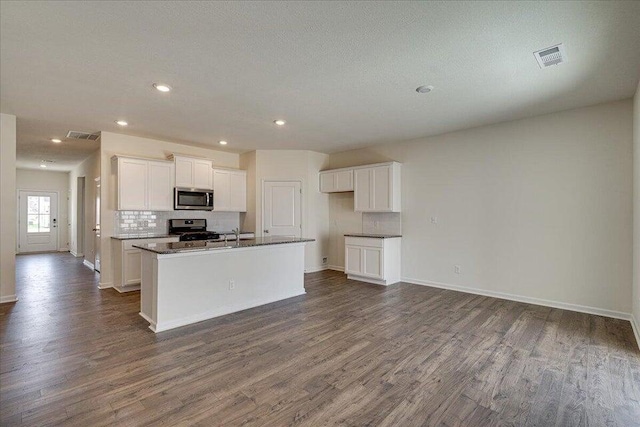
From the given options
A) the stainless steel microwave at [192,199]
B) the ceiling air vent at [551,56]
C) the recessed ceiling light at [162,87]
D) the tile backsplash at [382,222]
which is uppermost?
the recessed ceiling light at [162,87]

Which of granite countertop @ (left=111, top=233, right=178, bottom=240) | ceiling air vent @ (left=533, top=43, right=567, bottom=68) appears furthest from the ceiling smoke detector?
granite countertop @ (left=111, top=233, right=178, bottom=240)

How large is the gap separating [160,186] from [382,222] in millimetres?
4168

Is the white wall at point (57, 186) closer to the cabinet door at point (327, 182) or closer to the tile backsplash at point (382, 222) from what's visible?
the cabinet door at point (327, 182)

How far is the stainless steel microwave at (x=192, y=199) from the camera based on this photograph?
18.6 feet

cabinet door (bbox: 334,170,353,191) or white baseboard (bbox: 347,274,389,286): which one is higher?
cabinet door (bbox: 334,170,353,191)

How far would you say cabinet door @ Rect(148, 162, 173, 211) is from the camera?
5.43m

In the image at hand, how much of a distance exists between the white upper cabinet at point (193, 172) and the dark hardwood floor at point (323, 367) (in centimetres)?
249

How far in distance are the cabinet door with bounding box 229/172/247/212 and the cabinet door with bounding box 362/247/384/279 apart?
281 cm

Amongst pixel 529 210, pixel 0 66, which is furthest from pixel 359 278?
pixel 0 66

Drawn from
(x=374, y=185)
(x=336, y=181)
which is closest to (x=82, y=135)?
(x=336, y=181)

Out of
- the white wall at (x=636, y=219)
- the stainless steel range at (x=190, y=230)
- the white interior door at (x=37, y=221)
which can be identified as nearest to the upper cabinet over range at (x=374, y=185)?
the stainless steel range at (x=190, y=230)

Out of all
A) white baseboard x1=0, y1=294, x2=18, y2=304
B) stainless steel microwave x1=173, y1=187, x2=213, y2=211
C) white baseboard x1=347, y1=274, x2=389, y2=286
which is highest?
stainless steel microwave x1=173, y1=187, x2=213, y2=211

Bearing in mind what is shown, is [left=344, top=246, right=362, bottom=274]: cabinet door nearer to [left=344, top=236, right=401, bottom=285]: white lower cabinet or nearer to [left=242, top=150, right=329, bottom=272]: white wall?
[left=344, top=236, right=401, bottom=285]: white lower cabinet

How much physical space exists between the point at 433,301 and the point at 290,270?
215cm
